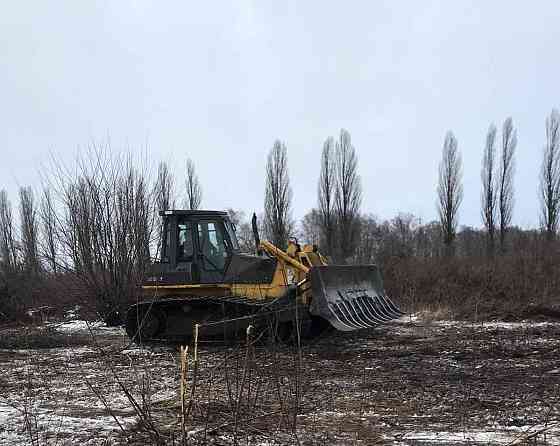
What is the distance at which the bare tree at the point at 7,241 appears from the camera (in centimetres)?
1960

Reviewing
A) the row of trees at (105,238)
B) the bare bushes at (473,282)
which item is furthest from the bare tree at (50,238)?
the bare bushes at (473,282)

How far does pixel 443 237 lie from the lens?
29688mm

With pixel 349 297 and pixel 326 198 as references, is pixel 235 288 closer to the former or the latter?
pixel 349 297

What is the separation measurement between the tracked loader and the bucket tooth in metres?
0.02

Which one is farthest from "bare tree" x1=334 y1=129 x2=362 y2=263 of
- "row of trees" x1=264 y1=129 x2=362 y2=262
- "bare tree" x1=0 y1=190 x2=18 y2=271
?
"bare tree" x1=0 y1=190 x2=18 y2=271

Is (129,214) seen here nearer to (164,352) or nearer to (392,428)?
(164,352)

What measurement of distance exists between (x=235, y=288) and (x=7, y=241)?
24077mm

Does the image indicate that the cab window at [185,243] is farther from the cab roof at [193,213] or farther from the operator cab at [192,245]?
the cab roof at [193,213]

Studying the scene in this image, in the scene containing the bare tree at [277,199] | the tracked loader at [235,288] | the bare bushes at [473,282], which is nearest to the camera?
the tracked loader at [235,288]

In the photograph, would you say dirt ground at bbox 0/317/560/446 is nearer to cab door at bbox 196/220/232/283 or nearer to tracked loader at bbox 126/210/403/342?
tracked loader at bbox 126/210/403/342

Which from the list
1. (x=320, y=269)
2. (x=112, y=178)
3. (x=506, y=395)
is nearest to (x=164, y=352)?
(x=320, y=269)

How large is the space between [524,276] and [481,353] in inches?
501

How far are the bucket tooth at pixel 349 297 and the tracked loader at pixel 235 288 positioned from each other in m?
0.02

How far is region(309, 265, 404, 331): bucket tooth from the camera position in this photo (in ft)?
32.1
